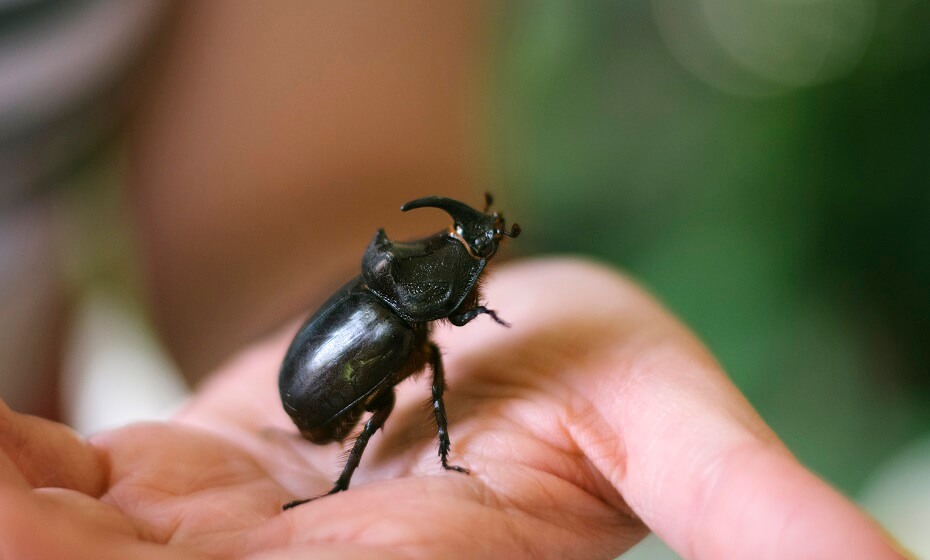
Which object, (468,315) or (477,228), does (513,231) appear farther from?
(468,315)

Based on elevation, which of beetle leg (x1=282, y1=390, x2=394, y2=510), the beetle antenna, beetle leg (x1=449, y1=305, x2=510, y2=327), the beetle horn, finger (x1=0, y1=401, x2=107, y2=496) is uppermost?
the beetle horn

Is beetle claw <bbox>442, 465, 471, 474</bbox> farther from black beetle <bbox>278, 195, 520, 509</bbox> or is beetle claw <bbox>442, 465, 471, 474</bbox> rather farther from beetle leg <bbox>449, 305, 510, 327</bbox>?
beetle leg <bbox>449, 305, 510, 327</bbox>

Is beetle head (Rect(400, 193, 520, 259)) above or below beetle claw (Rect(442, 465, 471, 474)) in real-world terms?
above

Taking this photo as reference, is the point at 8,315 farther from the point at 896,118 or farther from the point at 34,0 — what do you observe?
the point at 896,118

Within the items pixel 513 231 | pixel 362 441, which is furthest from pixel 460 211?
pixel 362 441

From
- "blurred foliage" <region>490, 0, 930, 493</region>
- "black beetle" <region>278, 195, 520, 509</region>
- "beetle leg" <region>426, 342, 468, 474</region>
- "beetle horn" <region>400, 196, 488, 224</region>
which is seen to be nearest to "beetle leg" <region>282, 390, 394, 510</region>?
"black beetle" <region>278, 195, 520, 509</region>

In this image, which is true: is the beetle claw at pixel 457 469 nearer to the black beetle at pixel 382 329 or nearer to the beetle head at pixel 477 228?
the black beetle at pixel 382 329

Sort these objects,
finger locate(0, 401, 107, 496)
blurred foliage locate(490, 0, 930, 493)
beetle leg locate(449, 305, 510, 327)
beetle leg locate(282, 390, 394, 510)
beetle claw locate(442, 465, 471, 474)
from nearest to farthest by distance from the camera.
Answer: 1. finger locate(0, 401, 107, 496)
2. beetle claw locate(442, 465, 471, 474)
3. beetle leg locate(282, 390, 394, 510)
4. beetle leg locate(449, 305, 510, 327)
5. blurred foliage locate(490, 0, 930, 493)

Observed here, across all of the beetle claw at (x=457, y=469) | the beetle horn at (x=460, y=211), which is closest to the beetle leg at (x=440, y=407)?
the beetle claw at (x=457, y=469)
